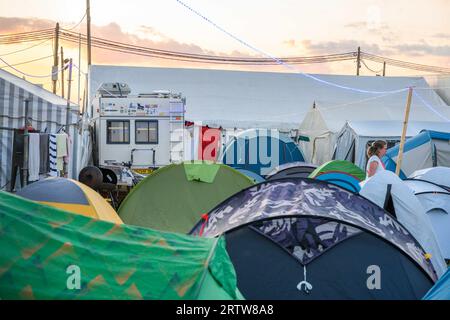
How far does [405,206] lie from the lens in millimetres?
8172

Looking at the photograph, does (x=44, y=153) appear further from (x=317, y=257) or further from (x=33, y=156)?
(x=317, y=257)

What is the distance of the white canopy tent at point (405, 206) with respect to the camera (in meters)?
8.02

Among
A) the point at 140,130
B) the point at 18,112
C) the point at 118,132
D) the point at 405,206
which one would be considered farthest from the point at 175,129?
the point at 405,206

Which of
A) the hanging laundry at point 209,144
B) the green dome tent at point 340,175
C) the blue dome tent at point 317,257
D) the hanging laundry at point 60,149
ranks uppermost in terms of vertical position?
the hanging laundry at point 209,144

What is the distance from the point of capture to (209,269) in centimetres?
382

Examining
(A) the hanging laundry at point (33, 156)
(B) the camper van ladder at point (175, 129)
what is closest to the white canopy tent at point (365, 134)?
(B) the camper van ladder at point (175, 129)

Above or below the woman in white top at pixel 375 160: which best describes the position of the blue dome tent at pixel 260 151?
above

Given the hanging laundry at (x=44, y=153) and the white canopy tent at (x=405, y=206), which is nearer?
the white canopy tent at (x=405, y=206)

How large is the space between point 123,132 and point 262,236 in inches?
611

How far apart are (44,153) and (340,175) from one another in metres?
5.42

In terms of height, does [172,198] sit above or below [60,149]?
below

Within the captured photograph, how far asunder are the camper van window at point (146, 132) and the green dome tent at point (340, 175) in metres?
8.15

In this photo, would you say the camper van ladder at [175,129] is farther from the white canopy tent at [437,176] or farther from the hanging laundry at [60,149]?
the white canopy tent at [437,176]

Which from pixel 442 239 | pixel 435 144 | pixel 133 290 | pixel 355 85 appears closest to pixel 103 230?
pixel 133 290
